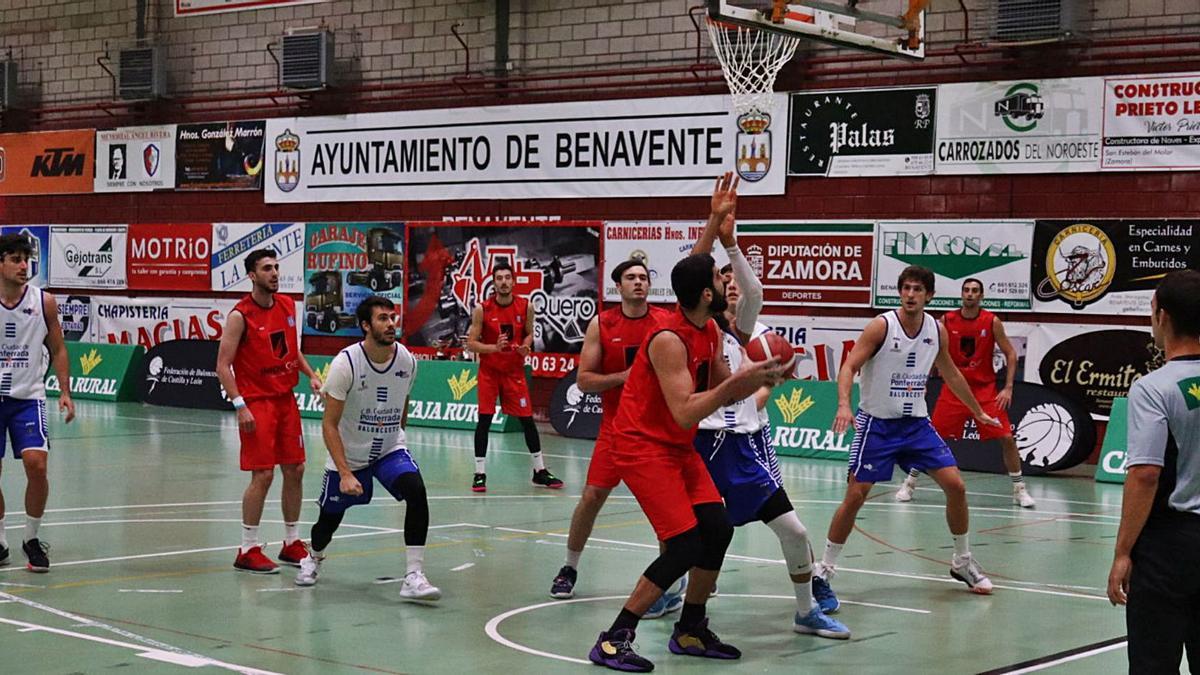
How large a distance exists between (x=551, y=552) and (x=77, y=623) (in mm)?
3793

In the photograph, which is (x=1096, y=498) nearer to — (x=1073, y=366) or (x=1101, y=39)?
(x=1073, y=366)

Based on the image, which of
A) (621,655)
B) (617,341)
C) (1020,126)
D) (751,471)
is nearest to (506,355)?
(617,341)

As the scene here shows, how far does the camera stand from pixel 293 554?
34.0 feet

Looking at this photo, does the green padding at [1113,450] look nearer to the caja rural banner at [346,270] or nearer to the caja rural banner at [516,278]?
the caja rural banner at [516,278]

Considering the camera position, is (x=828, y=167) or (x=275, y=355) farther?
(x=828, y=167)

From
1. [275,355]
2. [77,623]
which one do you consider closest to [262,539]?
[275,355]

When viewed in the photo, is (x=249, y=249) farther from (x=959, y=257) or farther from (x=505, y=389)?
(x=959, y=257)

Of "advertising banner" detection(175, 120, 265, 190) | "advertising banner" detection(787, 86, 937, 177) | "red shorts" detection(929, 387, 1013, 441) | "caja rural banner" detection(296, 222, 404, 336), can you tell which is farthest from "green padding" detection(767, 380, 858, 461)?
"advertising banner" detection(175, 120, 265, 190)

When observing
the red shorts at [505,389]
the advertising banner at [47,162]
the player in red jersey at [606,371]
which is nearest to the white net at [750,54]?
the red shorts at [505,389]

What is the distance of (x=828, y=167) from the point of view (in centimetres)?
1966

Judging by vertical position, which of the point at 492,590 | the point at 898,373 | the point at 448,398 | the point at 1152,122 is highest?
the point at 1152,122

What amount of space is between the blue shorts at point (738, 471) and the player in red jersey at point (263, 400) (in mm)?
3143

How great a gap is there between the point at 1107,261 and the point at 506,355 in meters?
7.23

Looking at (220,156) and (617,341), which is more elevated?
(220,156)
